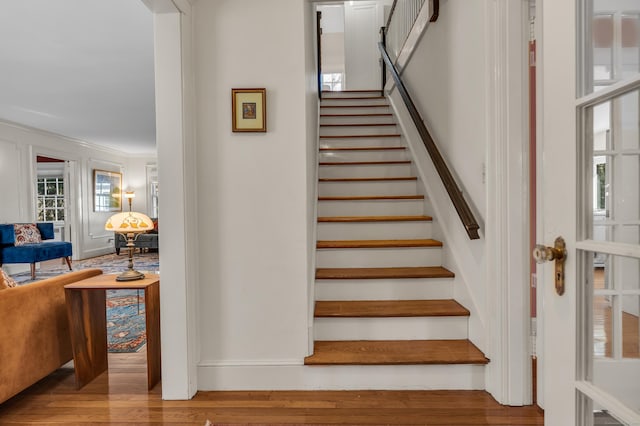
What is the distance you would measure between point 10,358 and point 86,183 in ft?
23.3

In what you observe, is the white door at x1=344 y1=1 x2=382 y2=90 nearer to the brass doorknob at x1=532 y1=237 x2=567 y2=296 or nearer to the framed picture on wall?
the framed picture on wall

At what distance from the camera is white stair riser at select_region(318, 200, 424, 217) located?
10.5ft

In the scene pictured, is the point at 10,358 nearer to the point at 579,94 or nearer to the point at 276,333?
the point at 276,333

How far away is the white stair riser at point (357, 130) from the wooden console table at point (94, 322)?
8.64 feet

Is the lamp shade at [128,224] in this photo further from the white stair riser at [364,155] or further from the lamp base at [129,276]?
the white stair riser at [364,155]

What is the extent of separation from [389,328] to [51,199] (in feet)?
27.0

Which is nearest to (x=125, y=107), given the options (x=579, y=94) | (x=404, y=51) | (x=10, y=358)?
(x=404, y=51)

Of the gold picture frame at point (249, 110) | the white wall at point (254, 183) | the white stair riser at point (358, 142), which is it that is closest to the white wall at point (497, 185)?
the white wall at point (254, 183)

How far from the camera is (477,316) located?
2.14m

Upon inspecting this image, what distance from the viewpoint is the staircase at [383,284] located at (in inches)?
82.1

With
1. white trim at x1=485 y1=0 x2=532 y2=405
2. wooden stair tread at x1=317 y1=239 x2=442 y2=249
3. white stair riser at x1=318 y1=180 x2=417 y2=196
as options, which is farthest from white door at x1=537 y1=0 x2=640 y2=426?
white stair riser at x1=318 y1=180 x2=417 y2=196

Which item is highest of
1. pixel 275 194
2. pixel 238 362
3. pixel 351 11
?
pixel 351 11

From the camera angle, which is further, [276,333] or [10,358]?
[276,333]

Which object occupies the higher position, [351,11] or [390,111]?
[351,11]
